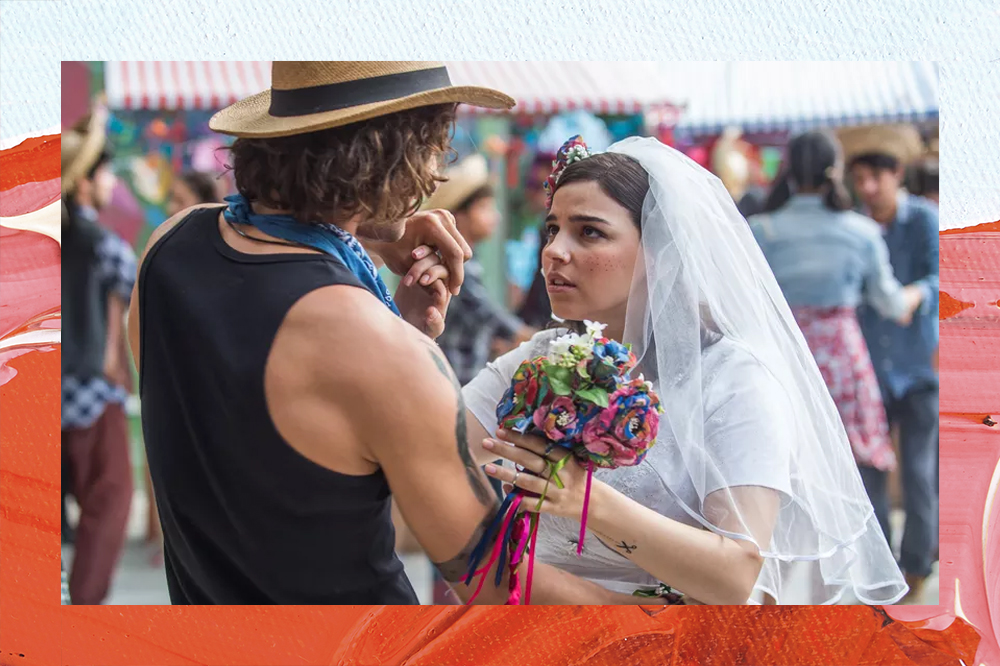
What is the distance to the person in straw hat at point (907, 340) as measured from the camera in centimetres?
284

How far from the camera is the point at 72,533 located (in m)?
2.75

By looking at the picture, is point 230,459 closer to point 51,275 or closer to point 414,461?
point 414,461

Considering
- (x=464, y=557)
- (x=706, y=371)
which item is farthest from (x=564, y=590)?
(x=706, y=371)

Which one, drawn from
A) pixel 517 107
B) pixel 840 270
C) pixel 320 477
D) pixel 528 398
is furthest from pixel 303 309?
pixel 840 270

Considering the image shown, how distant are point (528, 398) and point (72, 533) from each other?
1.33 meters

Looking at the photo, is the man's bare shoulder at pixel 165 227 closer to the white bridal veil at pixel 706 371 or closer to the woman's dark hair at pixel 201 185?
the woman's dark hair at pixel 201 185

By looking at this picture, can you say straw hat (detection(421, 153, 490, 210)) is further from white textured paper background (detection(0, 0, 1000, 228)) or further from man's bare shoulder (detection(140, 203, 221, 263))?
man's bare shoulder (detection(140, 203, 221, 263))

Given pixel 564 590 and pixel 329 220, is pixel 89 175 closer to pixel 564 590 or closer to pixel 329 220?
pixel 329 220

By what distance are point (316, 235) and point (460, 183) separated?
655 millimetres

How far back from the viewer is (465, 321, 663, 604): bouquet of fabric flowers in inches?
90.5

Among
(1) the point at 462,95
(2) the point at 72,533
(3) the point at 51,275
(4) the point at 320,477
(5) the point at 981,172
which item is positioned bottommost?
(2) the point at 72,533

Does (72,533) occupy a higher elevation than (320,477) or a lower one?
lower

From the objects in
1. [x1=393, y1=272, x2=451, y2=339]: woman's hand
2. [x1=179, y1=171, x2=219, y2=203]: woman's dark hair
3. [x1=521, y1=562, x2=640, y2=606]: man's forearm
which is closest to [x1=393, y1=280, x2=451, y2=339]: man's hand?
A: [x1=393, y1=272, x2=451, y2=339]: woman's hand

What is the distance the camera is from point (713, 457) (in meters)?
2.48
